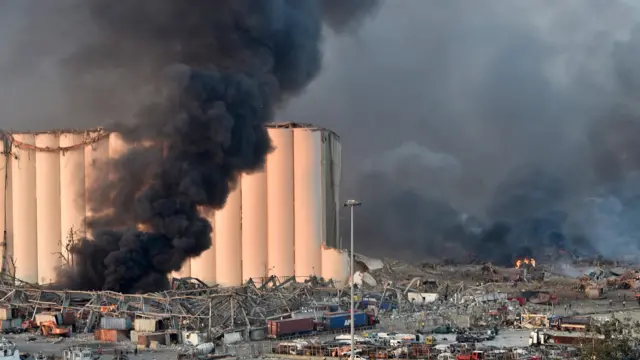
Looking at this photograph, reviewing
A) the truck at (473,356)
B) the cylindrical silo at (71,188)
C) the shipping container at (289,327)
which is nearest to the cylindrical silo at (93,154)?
the cylindrical silo at (71,188)

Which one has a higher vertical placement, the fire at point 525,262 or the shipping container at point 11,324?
→ the fire at point 525,262

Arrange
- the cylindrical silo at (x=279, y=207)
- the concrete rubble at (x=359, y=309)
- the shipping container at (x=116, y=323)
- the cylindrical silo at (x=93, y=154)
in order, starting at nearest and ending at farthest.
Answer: the concrete rubble at (x=359, y=309) → the shipping container at (x=116, y=323) → the cylindrical silo at (x=279, y=207) → the cylindrical silo at (x=93, y=154)

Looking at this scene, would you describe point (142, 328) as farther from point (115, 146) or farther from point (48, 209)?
point (48, 209)

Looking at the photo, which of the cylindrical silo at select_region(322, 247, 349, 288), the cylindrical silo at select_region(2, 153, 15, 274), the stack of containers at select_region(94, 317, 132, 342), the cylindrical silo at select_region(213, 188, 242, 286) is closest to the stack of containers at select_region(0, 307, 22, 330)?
the stack of containers at select_region(94, 317, 132, 342)

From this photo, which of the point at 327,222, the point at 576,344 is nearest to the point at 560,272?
the point at 327,222

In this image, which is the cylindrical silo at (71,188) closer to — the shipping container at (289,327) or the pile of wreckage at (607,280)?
the shipping container at (289,327)

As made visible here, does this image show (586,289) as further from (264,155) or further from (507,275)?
(264,155)

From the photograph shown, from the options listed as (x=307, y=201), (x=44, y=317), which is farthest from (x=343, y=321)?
(x=307, y=201)
